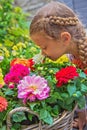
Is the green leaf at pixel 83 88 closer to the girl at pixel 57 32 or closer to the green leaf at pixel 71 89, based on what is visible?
the green leaf at pixel 71 89

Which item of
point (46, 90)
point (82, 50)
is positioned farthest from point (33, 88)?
point (82, 50)

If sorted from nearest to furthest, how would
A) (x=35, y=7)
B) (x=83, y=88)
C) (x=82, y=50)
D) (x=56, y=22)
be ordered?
1. (x=83, y=88)
2. (x=56, y=22)
3. (x=82, y=50)
4. (x=35, y=7)

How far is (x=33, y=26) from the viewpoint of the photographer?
2.31 meters

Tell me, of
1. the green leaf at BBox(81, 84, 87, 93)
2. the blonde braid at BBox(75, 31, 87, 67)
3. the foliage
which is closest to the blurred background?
the blonde braid at BBox(75, 31, 87, 67)

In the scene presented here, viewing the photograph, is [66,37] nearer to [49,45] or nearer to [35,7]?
[49,45]

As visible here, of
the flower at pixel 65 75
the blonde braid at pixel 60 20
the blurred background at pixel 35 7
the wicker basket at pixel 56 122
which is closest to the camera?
the wicker basket at pixel 56 122

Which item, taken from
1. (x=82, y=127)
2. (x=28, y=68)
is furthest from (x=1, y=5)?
(x=28, y=68)

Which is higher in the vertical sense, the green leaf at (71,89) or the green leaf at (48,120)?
the green leaf at (71,89)

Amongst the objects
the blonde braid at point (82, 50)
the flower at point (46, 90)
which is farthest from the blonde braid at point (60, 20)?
the flower at point (46, 90)

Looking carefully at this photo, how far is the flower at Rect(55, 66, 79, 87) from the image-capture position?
6.07ft

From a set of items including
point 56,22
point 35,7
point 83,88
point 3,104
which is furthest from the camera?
point 35,7

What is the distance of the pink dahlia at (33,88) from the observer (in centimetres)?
178

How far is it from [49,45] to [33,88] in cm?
56

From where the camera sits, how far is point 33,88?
1.80 metres
